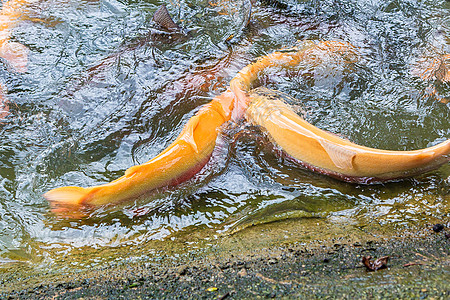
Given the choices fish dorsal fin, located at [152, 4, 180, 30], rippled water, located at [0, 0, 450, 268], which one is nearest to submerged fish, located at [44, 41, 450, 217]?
rippled water, located at [0, 0, 450, 268]

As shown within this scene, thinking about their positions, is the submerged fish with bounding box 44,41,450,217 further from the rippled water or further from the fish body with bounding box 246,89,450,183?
the rippled water

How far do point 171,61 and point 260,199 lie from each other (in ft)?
7.59

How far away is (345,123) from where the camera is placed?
12.1 feet

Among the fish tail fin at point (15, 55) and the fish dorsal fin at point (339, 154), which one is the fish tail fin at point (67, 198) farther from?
the fish tail fin at point (15, 55)

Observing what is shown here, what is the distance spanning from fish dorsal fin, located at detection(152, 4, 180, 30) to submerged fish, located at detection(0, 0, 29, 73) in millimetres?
1702

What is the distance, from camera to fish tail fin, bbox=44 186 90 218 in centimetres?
282

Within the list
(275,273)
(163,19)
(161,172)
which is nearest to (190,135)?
(161,172)

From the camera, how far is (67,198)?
9.26ft

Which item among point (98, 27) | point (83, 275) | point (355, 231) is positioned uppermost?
point (98, 27)

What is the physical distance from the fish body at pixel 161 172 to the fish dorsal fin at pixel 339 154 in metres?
1.06

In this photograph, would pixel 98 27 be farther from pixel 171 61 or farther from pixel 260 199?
pixel 260 199

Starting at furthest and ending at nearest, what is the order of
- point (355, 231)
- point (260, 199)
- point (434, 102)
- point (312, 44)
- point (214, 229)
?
point (312, 44), point (434, 102), point (260, 199), point (214, 229), point (355, 231)

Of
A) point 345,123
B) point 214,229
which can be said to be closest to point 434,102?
point 345,123

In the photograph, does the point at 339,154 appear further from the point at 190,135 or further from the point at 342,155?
the point at 190,135
